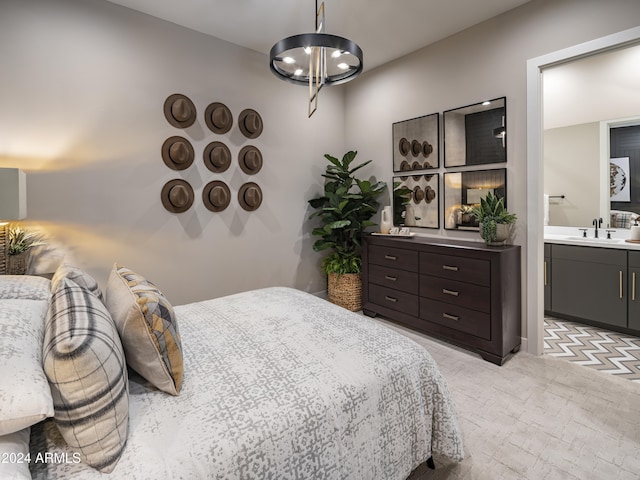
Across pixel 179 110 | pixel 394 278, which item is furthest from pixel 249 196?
pixel 394 278

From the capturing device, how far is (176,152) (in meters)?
3.00

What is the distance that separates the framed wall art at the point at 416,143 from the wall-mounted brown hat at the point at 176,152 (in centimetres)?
224

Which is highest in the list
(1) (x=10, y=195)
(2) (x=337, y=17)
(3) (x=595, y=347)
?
(2) (x=337, y=17)

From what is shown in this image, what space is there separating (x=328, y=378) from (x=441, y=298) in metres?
2.05

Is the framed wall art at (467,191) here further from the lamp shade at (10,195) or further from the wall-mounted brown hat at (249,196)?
the lamp shade at (10,195)

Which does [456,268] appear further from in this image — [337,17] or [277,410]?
[337,17]

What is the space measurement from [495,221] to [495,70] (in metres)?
1.35


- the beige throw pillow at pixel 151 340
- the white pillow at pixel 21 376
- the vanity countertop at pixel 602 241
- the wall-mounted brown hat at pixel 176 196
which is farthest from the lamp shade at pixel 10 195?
the vanity countertop at pixel 602 241

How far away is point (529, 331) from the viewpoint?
2805mm

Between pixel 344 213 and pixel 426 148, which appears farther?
pixel 344 213

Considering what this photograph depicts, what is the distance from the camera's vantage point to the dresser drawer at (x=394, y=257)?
10.5 feet

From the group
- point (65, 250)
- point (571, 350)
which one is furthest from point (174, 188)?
point (571, 350)

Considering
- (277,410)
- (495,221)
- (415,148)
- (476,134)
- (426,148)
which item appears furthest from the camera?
(415,148)

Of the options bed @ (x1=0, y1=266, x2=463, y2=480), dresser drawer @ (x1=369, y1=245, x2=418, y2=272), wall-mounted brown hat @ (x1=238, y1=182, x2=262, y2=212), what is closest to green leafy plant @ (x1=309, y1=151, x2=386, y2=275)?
dresser drawer @ (x1=369, y1=245, x2=418, y2=272)
